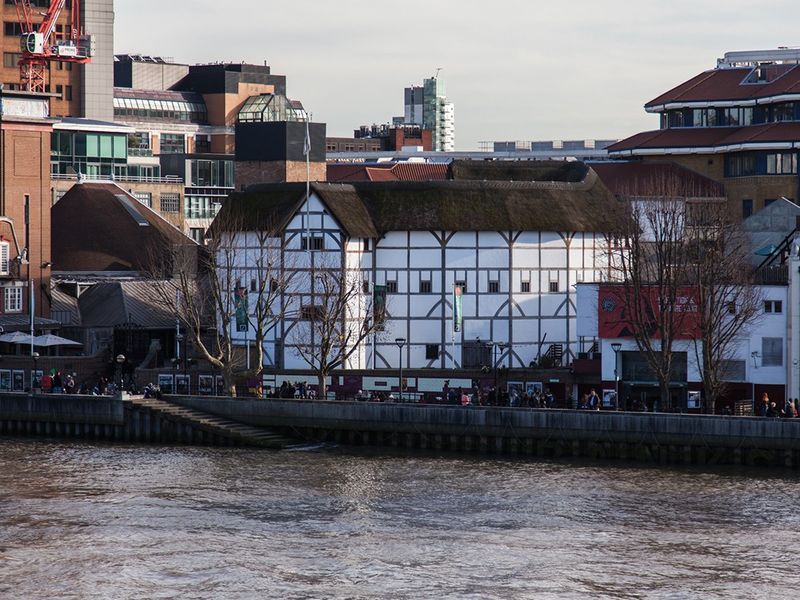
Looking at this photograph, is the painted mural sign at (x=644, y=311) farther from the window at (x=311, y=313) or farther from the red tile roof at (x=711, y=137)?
the red tile roof at (x=711, y=137)

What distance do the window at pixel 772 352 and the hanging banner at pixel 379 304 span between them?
20805 millimetres

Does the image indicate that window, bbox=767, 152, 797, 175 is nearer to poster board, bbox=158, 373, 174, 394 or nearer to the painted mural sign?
the painted mural sign

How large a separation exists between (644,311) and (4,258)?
4099 centimetres

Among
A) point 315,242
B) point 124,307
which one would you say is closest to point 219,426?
point 315,242

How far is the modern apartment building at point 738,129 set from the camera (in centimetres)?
12081

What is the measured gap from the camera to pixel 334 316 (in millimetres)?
86500

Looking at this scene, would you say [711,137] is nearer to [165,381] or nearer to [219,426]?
[165,381]

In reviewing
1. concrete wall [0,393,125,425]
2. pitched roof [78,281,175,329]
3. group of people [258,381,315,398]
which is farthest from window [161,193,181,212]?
concrete wall [0,393,125,425]

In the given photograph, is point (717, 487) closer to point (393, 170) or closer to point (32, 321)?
point (32, 321)

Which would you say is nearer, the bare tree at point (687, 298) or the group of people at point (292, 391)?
the bare tree at point (687, 298)

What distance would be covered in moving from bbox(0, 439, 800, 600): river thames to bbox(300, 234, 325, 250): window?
20735 millimetres

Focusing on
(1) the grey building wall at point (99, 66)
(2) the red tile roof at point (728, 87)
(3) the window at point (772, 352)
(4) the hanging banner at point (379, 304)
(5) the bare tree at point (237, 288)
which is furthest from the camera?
(1) the grey building wall at point (99, 66)

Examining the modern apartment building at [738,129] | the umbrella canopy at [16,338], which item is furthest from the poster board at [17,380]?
the modern apartment building at [738,129]

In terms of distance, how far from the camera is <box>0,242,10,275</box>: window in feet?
334
